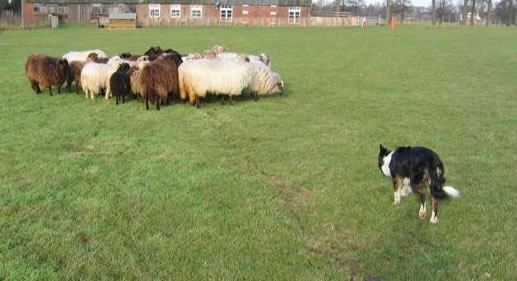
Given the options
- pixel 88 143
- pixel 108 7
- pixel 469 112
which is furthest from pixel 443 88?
pixel 108 7

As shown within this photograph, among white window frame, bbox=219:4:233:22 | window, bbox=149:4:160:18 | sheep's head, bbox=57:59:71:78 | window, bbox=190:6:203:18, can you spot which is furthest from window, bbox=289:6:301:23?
sheep's head, bbox=57:59:71:78

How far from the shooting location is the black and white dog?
5977 mm

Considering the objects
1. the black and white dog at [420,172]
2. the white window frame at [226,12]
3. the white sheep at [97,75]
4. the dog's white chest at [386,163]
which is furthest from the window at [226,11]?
the black and white dog at [420,172]

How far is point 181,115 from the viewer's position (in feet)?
40.0

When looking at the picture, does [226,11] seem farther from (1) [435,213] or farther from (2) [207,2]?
(1) [435,213]

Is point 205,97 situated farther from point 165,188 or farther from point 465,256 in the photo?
point 465,256

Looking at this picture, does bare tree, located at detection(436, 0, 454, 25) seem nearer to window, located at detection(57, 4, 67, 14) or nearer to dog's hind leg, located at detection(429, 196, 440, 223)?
window, located at detection(57, 4, 67, 14)

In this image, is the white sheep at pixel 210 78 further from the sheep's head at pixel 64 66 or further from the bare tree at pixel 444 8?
the bare tree at pixel 444 8

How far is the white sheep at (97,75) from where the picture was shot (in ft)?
45.7

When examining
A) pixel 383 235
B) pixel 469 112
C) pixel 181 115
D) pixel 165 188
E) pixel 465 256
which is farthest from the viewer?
pixel 469 112

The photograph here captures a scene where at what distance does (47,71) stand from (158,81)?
4.10 m

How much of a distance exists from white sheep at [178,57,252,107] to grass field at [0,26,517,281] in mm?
515

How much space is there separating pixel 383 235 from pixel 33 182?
4711mm

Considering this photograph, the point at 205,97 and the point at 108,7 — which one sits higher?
the point at 108,7
